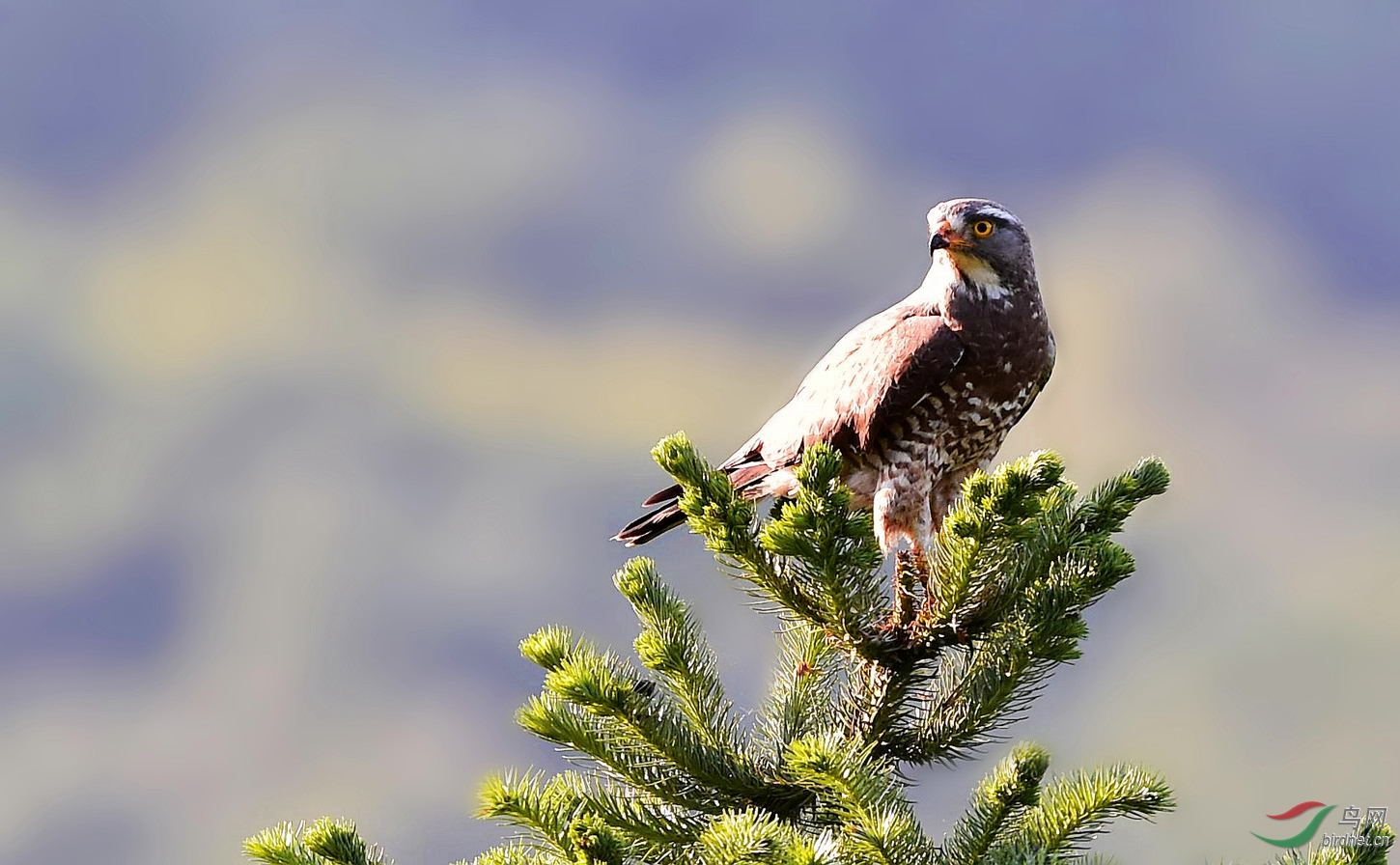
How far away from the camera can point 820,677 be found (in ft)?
9.70

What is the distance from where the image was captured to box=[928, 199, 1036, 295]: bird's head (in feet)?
12.1

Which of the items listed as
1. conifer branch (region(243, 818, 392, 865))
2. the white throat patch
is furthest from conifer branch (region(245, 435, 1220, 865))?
the white throat patch

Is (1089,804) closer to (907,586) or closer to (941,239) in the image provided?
(907,586)

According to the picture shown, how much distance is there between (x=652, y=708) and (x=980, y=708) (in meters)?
0.68

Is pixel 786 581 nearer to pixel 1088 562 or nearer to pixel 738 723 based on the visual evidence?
pixel 738 723

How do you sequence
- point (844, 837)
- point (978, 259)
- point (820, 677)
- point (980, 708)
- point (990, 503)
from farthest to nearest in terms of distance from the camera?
point (978, 259) < point (820, 677) < point (980, 708) < point (990, 503) < point (844, 837)

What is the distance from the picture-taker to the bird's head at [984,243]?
12.1ft

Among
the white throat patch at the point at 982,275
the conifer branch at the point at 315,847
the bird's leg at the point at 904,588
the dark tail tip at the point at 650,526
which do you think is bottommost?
the conifer branch at the point at 315,847

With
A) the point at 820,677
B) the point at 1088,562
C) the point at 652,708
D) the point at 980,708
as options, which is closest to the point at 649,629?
the point at 652,708

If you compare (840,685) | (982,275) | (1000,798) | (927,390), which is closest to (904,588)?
(840,685)

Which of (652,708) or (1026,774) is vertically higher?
(652,708)

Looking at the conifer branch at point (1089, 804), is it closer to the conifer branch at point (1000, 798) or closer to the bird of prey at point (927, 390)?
the conifer branch at point (1000, 798)

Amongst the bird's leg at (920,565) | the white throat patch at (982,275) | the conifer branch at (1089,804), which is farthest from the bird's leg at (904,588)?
the white throat patch at (982,275)

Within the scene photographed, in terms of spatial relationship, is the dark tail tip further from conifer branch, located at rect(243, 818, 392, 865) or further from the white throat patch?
conifer branch, located at rect(243, 818, 392, 865)
